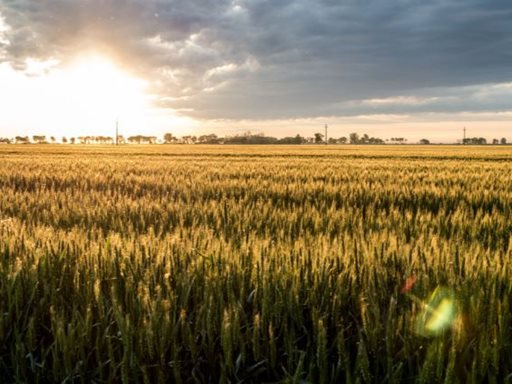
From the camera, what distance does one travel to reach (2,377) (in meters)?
2.06

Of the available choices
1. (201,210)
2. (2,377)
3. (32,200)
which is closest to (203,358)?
(2,377)

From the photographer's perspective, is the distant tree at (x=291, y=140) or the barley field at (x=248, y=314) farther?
the distant tree at (x=291, y=140)

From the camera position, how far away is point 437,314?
2004 millimetres

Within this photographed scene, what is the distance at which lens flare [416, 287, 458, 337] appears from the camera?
6.28ft

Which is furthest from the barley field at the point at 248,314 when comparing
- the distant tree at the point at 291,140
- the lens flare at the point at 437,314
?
the distant tree at the point at 291,140

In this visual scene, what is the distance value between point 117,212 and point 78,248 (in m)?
2.26

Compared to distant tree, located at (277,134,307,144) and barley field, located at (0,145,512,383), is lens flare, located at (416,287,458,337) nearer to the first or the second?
barley field, located at (0,145,512,383)

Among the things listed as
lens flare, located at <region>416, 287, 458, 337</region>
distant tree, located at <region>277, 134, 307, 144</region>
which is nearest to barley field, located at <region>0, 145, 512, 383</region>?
lens flare, located at <region>416, 287, 458, 337</region>

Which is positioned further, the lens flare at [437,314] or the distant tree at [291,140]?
the distant tree at [291,140]

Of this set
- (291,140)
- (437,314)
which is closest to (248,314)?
(437,314)

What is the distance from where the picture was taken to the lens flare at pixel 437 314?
1913 mm

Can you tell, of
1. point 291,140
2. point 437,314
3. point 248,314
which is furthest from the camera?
point 291,140

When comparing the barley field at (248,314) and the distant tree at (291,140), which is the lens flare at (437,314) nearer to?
the barley field at (248,314)

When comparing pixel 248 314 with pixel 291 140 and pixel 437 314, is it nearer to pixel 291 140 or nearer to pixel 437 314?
pixel 437 314
